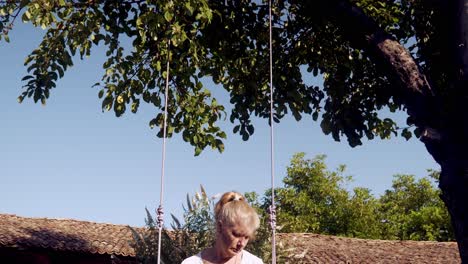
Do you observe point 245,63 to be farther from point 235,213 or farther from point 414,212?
point 414,212

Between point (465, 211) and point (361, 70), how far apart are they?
401 cm

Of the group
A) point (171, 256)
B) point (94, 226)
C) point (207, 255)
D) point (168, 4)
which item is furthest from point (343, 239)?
point (207, 255)

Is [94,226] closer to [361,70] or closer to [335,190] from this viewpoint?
[361,70]

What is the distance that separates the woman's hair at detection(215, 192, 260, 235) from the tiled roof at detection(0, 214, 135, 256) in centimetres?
1292

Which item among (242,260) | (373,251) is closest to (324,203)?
(373,251)

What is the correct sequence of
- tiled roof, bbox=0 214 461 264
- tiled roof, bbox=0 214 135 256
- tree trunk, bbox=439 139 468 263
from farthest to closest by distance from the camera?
tiled roof, bbox=0 214 461 264 → tiled roof, bbox=0 214 135 256 → tree trunk, bbox=439 139 468 263

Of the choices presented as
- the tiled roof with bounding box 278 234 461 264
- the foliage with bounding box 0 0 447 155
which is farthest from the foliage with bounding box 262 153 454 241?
the foliage with bounding box 0 0 447 155

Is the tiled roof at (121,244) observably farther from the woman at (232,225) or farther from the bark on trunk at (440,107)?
the woman at (232,225)

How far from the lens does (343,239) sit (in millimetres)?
22000

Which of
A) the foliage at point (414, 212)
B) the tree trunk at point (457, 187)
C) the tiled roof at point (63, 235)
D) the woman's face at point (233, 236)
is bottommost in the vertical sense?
the woman's face at point (233, 236)

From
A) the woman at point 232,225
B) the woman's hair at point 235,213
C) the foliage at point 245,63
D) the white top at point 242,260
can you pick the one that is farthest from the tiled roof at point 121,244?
the woman's hair at point 235,213

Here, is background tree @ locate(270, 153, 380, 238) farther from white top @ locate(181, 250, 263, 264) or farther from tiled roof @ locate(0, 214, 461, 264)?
white top @ locate(181, 250, 263, 264)

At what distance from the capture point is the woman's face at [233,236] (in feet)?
12.8

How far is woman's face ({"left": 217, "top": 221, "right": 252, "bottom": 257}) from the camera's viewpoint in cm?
390
